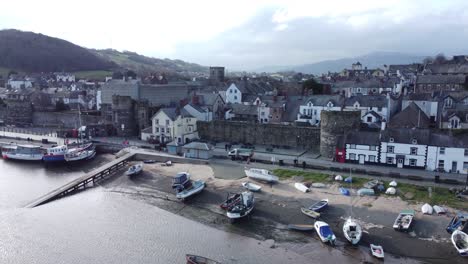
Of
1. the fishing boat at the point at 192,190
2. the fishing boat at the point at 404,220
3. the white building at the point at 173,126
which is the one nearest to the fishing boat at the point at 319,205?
the fishing boat at the point at 404,220

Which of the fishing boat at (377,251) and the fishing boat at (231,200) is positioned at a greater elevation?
the fishing boat at (231,200)

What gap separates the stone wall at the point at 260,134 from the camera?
42688 millimetres

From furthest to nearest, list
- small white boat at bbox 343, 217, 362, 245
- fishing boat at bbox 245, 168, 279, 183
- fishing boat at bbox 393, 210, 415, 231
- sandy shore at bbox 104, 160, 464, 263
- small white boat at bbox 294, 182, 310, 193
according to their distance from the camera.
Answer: fishing boat at bbox 245, 168, 279, 183 < small white boat at bbox 294, 182, 310, 193 < fishing boat at bbox 393, 210, 415, 231 < small white boat at bbox 343, 217, 362, 245 < sandy shore at bbox 104, 160, 464, 263

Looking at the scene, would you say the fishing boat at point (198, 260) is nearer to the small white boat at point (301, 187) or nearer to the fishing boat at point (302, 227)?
the fishing boat at point (302, 227)

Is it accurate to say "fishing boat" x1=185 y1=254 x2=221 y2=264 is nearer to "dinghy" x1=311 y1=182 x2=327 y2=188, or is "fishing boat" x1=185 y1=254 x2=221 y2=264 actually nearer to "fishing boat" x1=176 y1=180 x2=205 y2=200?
"fishing boat" x1=176 y1=180 x2=205 y2=200

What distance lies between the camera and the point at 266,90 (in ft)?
253

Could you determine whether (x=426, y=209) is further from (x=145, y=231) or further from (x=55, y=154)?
(x=55, y=154)

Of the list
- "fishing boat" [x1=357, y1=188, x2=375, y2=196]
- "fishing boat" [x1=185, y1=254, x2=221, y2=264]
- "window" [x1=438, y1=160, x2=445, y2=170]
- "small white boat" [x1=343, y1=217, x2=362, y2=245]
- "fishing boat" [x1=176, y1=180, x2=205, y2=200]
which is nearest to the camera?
"fishing boat" [x1=185, y1=254, x2=221, y2=264]

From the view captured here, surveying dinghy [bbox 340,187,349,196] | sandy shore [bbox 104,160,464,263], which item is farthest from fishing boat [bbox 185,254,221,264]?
dinghy [bbox 340,187,349,196]

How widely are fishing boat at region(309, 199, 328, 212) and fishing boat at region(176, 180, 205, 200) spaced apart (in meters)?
8.93

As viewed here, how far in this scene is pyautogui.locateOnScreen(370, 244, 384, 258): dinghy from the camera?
21.6m

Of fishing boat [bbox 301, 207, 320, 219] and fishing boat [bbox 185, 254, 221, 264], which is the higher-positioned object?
fishing boat [bbox 301, 207, 320, 219]

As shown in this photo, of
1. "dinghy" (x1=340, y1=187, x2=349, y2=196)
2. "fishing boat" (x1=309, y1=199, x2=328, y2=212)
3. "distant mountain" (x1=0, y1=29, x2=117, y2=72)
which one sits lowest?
Answer: "fishing boat" (x1=309, y1=199, x2=328, y2=212)

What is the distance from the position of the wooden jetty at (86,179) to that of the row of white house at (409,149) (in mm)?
21060
